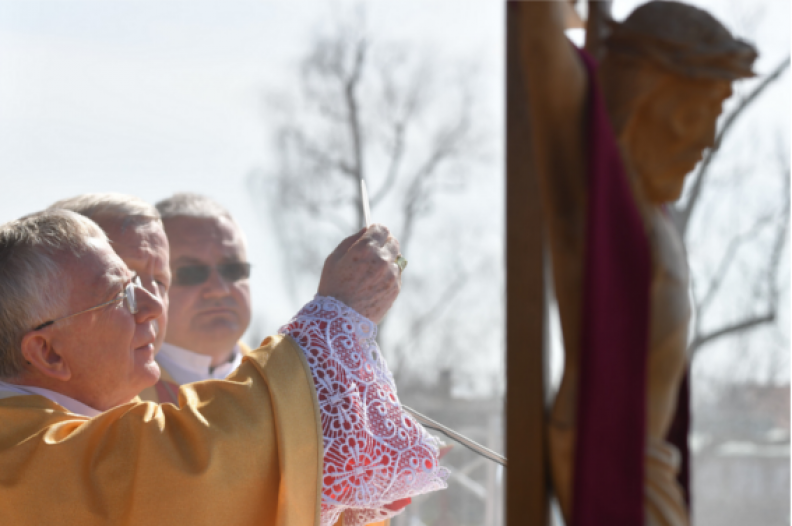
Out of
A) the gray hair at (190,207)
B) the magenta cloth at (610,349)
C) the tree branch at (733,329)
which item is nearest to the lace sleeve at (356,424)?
the magenta cloth at (610,349)

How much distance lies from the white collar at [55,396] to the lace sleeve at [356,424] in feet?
1.80

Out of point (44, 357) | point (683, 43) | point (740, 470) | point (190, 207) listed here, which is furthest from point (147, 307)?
point (740, 470)

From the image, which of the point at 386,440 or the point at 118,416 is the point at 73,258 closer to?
the point at 118,416

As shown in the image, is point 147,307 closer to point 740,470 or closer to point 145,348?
point 145,348

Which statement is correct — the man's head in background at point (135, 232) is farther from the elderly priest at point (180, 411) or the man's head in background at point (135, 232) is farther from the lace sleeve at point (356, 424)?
the lace sleeve at point (356, 424)

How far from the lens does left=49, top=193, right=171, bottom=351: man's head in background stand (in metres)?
2.77

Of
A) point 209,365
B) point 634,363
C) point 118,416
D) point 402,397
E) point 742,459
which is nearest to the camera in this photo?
point 634,363

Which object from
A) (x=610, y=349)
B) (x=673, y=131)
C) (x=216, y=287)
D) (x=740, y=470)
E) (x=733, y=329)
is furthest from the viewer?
(x=740, y=470)

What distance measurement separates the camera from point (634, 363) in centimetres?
139

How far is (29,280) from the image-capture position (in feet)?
7.27

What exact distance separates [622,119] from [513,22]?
0.24 m

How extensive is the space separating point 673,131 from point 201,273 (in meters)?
2.29

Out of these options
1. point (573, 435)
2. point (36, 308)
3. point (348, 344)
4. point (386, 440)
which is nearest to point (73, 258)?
point (36, 308)

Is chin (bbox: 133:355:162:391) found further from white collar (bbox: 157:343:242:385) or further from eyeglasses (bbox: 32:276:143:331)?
white collar (bbox: 157:343:242:385)
